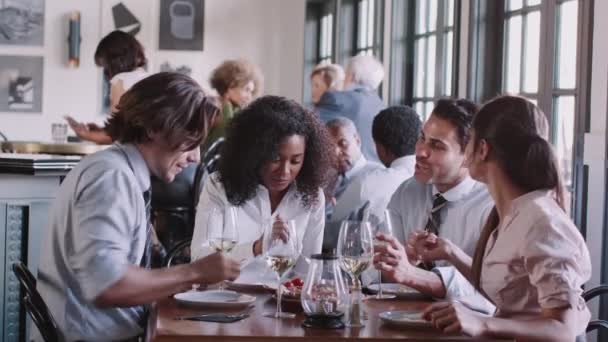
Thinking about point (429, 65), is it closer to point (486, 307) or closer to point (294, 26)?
point (294, 26)

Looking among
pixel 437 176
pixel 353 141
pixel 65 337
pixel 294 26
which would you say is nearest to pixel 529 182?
pixel 437 176

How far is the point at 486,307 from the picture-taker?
2.70 meters

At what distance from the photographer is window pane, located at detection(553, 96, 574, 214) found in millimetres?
4289

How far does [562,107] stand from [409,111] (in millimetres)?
703

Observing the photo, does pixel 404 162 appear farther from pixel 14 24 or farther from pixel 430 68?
pixel 14 24

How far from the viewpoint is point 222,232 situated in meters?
2.62

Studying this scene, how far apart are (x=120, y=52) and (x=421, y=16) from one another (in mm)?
2118

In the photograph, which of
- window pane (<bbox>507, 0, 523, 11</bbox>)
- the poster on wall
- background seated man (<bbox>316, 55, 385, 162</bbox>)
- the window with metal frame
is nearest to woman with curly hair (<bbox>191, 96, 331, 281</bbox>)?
window pane (<bbox>507, 0, 523, 11</bbox>)

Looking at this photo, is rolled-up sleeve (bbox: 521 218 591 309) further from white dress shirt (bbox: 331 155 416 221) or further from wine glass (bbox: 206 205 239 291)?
white dress shirt (bbox: 331 155 416 221)

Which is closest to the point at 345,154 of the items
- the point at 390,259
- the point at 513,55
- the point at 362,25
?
the point at 513,55

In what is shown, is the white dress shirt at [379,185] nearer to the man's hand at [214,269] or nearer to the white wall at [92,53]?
the man's hand at [214,269]

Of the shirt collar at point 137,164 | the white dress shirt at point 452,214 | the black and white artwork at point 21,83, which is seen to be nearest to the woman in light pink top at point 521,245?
the white dress shirt at point 452,214

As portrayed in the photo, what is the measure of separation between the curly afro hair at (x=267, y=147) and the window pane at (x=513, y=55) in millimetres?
1649

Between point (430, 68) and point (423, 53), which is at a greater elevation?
point (423, 53)
